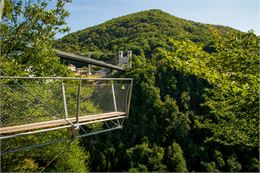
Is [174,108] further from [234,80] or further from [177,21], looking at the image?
[234,80]

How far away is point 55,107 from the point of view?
10.7 ft

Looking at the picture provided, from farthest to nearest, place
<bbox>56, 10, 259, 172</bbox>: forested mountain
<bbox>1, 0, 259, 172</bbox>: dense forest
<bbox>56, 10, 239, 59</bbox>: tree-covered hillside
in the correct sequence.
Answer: <bbox>56, 10, 239, 59</bbox>: tree-covered hillside, <bbox>56, 10, 259, 172</bbox>: forested mountain, <bbox>1, 0, 259, 172</bbox>: dense forest

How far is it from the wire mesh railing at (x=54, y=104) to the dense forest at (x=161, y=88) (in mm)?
930

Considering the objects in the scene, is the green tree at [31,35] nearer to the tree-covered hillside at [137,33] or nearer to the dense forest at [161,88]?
the dense forest at [161,88]

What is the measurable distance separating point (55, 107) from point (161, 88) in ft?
140

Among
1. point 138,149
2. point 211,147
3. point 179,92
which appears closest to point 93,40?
point 179,92

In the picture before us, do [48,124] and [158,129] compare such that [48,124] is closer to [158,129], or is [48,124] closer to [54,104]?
[54,104]

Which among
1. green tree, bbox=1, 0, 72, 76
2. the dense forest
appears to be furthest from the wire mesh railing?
green tree, bbox=1, 0, 72, 76

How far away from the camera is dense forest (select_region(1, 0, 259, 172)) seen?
372 centimetres

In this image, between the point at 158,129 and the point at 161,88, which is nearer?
the point at 158,129

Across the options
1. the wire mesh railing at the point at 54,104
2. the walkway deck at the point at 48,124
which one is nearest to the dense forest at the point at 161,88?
the wire mesh railing at the point at 54,104

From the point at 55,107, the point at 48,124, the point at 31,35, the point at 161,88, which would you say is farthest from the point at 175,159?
the point at 48,124

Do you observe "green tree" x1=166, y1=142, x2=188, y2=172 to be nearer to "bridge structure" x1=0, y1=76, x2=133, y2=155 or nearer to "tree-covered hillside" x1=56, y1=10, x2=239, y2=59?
"tree-covered hillside" x1=56, y1=10, x2=239, y2=59

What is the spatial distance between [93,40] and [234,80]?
49.6 meters
